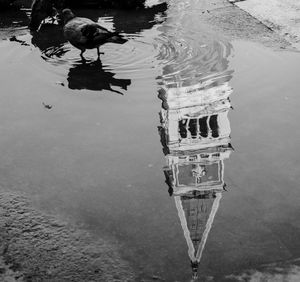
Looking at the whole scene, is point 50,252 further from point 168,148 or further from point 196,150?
point 196,150

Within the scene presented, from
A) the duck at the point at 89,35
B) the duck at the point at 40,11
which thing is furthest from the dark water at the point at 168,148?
the duck at the point at 40,11

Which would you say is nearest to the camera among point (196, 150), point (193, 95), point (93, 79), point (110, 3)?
point (196, 150)

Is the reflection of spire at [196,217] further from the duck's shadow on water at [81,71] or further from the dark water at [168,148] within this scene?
the duck's shadow on water at [81,71]

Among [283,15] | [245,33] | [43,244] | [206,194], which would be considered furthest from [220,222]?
[283,15]

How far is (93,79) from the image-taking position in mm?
6852

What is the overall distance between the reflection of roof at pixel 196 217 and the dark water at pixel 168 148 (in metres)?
0.01

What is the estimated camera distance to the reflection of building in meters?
4.02

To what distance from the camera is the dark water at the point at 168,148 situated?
3.74 m

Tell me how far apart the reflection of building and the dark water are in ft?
0.05

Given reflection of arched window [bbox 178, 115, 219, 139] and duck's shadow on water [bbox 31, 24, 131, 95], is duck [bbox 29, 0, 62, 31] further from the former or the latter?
reflection of arched window [bbox 178, 115, 219, 139]

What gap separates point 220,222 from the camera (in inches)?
156

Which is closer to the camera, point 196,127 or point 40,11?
point 196,127

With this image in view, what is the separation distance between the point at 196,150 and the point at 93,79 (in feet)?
8.63

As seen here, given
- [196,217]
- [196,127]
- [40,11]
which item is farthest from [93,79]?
[196,217]
